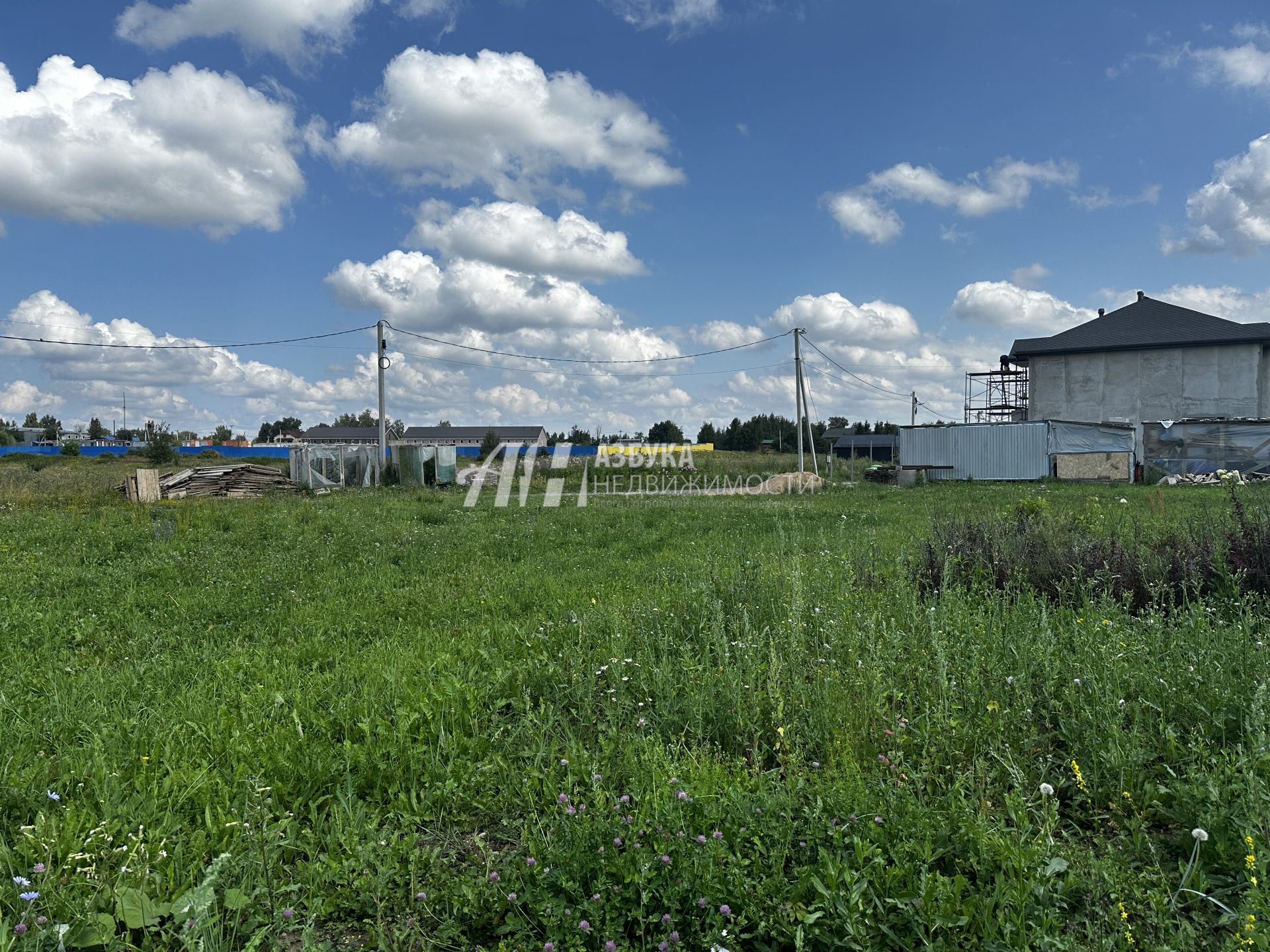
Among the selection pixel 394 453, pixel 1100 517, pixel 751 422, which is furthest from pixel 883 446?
pixel 1100 517

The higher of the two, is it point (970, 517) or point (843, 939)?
point (970, 517)

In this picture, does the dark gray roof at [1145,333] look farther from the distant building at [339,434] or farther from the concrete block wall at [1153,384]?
the distant building at [339,434]

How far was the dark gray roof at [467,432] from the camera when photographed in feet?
317

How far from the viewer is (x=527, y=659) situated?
464 centimetres

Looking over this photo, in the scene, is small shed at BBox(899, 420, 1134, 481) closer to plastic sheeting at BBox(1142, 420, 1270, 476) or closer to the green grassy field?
plastic sheeting at BBox(1142, 420, 1270, 476)

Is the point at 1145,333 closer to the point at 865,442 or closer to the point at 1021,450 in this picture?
the point at 1021,450

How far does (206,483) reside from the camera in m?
20.1

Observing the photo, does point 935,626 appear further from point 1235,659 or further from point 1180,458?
point 1180,458

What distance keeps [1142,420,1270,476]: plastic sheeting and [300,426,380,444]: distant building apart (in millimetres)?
76088

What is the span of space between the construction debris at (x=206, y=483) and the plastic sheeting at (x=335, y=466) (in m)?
0.80

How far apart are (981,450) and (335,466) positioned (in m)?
24.7

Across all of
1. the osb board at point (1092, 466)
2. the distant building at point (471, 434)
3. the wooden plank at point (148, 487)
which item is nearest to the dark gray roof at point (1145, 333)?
the osb board at point (1092, 466)

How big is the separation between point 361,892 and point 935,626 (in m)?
3.28

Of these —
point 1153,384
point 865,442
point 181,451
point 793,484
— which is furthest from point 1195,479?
point 181,451
